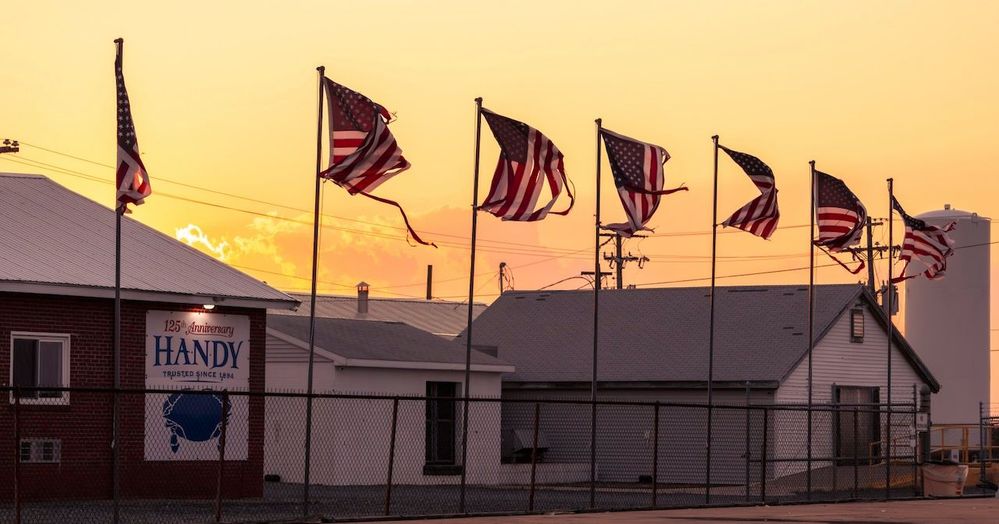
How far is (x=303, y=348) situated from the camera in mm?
40531

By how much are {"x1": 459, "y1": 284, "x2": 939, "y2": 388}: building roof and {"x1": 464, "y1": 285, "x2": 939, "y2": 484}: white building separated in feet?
0.17

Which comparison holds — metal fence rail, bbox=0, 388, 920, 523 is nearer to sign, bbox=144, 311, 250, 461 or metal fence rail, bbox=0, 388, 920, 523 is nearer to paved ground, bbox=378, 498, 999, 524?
sign, bbox=144, 311, 250, 461

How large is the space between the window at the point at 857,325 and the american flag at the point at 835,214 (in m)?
10.3

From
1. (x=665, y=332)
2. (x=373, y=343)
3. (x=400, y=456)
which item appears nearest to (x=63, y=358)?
(x=400, y=456)

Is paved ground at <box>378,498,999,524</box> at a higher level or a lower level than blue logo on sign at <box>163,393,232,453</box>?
lower

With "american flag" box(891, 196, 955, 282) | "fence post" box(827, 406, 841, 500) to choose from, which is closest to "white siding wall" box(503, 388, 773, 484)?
"fence post" box(827, 406, 841, 500)

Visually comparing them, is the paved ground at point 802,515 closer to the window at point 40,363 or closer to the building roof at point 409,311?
the window at point 40,363

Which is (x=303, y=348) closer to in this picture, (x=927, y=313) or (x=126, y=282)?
(x=126, y=282)

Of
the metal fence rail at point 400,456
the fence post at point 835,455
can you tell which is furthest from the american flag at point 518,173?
the fence post at point 835,455

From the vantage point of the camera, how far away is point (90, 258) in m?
30.5

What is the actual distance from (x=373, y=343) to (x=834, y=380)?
1280 cm

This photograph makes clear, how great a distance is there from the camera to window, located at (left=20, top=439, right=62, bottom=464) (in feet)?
94.3

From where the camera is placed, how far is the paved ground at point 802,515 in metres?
26.0

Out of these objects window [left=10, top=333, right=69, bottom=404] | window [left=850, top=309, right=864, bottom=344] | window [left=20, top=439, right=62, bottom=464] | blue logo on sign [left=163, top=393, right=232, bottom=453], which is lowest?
window [left=20, top=439, right=62, bottom=464]
